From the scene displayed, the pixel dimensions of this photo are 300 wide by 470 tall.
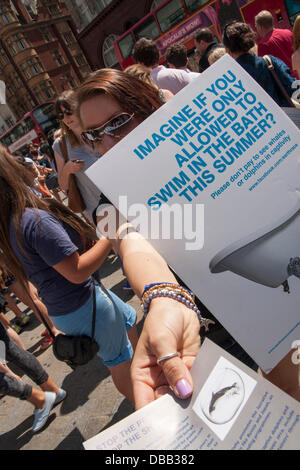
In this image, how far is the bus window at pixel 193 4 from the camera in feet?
28.6

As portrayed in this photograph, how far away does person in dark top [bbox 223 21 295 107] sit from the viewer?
250 cm

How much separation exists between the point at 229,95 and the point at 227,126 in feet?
0.28

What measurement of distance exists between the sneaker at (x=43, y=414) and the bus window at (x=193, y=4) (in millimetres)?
10286

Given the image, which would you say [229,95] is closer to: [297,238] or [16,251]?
[297,238]

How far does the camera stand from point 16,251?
5.10 feet

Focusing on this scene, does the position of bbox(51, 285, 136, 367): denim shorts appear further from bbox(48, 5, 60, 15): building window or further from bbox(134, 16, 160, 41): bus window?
bbox(48, 5, 60, 15): building window

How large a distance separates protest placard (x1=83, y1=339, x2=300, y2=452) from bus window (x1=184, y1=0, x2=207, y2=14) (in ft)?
35.1

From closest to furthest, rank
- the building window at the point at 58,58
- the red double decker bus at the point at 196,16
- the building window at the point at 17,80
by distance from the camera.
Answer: the red double decker bus at the point at 196,16, the building window at the point at 17,80, the building window at the point at 58,58

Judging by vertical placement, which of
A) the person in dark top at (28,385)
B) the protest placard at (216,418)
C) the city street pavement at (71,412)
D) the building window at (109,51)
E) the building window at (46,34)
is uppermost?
the building window at (46,34)

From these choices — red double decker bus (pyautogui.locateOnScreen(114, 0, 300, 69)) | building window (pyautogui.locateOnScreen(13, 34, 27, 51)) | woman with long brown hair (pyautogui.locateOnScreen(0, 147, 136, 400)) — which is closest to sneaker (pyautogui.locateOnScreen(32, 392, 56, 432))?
woman with long brown hair (pyautogui.locateOnScreen(0, 147, 136, 400))

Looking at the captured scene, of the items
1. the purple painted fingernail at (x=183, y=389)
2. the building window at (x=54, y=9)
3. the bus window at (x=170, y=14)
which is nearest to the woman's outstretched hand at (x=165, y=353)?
the purple painted fingernail at (x=183, y=389)

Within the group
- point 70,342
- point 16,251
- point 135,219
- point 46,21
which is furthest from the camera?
point 46,21

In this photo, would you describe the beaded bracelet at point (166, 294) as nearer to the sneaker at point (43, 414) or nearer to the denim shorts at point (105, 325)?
the denim shorts at point (105, 325)

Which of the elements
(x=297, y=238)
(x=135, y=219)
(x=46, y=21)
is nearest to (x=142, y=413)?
(x=135, y=219)
